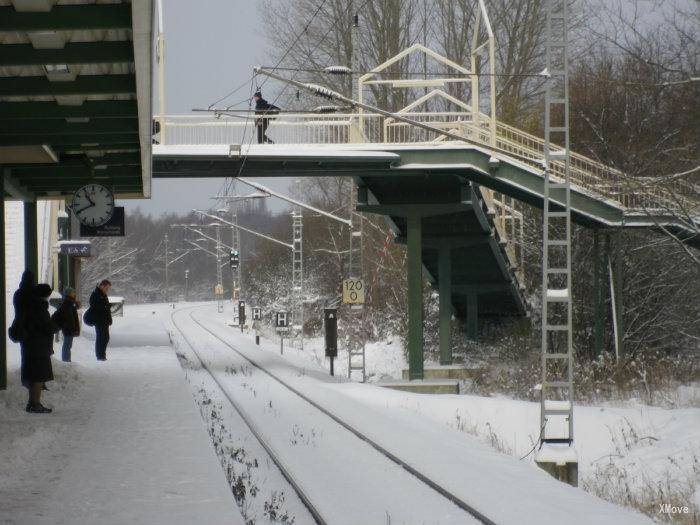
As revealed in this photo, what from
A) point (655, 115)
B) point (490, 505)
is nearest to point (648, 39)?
point (490, 505)

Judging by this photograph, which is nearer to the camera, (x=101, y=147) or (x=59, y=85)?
(x=59, y=85)

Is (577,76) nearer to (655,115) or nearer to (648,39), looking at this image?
(655,115)

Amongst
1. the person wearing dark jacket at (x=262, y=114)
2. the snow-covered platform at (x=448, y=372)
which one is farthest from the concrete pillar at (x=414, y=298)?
the person wearing dark jacket at (x=262, y=114)

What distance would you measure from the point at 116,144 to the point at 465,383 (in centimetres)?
1392

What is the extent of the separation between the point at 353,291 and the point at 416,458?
47.0 feet

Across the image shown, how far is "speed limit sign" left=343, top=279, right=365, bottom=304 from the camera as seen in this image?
26.9 metres

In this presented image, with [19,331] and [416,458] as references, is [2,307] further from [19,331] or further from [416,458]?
[416,458]

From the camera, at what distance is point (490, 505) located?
10.0 metres

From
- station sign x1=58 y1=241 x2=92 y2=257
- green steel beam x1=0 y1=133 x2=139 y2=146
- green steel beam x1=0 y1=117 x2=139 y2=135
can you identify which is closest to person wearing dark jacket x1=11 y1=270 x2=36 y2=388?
green steel beam x1=0 y1=133 x2=139 y2=146

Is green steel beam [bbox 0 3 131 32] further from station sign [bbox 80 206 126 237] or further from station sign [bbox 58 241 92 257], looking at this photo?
station sign [bbox 58 241 92 257]

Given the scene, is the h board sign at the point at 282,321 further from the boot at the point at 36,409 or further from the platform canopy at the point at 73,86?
the boot at the point at 36,409

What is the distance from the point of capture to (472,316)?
34.9 meters

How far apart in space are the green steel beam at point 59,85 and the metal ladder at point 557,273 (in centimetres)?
501

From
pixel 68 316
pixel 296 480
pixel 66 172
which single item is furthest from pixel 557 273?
pixel 296 480
